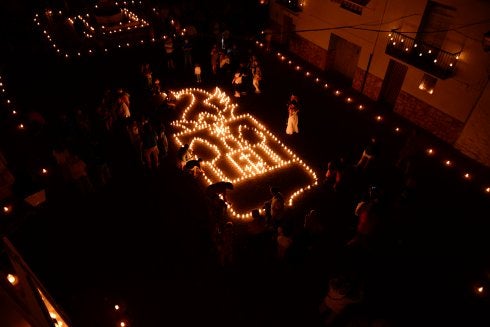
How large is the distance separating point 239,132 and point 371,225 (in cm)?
584

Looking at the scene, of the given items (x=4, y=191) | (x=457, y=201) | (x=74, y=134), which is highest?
(x=4, y=191)

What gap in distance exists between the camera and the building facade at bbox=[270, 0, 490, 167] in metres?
10.9

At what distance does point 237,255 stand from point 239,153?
3.88 m

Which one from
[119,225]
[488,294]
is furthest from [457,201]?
[119,225]

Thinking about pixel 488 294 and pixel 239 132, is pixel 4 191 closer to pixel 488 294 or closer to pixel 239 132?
pixel 239 132

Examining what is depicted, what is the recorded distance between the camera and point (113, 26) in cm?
1888

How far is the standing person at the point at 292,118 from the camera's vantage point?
11242 mm

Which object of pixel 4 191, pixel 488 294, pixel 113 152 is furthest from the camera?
pixel 113 152

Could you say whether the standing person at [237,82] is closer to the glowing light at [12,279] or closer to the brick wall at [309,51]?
the brick wall at [309,51]

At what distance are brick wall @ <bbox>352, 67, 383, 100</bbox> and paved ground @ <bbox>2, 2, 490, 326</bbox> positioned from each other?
10.6ft

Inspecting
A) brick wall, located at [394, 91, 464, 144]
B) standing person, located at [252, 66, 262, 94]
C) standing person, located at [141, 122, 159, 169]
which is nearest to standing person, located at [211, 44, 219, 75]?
standing person, located at [252, 66, 262, 94]

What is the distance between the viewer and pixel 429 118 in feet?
42.0

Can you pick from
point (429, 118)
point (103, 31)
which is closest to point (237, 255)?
point (429, 118)

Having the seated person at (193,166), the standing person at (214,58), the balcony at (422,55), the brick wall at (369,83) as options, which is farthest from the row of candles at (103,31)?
the balcony at (422,55)
